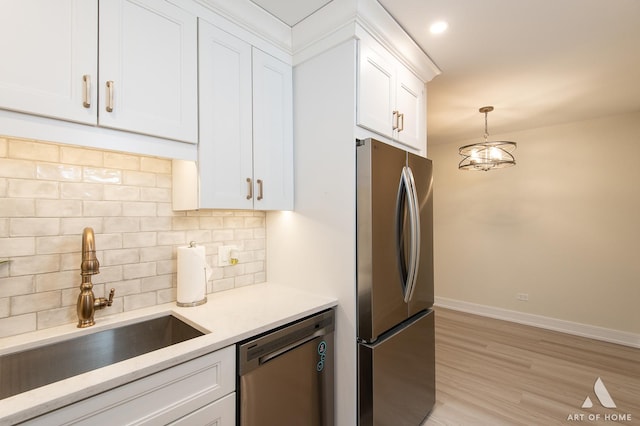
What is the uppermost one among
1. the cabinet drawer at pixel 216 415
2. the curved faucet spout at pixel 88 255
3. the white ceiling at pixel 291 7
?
the white ceiling at pixel 291 7

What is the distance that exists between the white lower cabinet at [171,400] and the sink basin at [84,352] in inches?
8.4

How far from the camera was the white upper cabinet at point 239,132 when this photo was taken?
4.71 ft

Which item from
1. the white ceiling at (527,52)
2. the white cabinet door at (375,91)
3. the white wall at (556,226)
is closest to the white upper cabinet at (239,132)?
the white ceiling at (527,52)

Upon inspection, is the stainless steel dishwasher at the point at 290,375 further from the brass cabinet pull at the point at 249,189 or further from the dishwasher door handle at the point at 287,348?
the brass cabinet pull at the point at 249,189

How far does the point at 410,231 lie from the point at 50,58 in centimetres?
179

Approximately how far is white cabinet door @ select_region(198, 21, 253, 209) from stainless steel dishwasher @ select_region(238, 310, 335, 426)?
71 cm

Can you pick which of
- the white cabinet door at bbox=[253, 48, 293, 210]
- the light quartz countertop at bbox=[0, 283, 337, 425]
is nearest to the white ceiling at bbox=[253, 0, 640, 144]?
the white cabinet door at bbox=[253, 48, 293, 210]

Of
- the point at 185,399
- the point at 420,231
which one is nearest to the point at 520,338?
the point at 420,231

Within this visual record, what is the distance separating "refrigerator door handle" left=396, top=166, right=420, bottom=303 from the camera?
1700 millimetres

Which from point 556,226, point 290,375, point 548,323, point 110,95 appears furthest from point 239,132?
point 548,323

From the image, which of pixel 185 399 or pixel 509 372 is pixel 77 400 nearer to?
pixel 185 399

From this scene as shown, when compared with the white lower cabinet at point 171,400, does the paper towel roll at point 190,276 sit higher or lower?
higher

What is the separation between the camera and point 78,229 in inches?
51.5

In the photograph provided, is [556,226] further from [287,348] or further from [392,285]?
[287,348]
